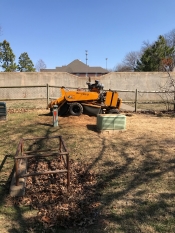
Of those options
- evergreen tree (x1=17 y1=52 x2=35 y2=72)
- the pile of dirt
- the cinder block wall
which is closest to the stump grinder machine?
the pile of dirt

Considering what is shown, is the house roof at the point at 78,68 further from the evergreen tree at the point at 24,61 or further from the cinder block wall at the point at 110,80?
the cinder block wall at the point at 110,80

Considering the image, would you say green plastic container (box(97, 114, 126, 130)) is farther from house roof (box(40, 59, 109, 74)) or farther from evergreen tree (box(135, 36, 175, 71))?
house roof (box(40, 59, 109, 74))

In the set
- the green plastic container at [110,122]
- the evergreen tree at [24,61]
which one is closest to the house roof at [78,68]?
the evergreen tree at [24,61]

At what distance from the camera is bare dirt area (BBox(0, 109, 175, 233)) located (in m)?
2.57

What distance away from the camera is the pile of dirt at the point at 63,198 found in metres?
2.65

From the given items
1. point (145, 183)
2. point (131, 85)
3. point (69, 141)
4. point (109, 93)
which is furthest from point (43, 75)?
point (145, 183)

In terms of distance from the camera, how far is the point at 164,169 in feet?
12.7

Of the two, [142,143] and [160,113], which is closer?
[142,143]

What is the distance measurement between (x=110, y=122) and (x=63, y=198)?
3.15m

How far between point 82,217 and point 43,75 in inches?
515

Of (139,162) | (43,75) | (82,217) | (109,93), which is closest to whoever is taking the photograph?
(82,217)

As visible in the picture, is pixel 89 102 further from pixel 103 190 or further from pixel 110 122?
pixel 103 190

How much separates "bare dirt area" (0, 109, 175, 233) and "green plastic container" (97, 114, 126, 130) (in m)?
0.21

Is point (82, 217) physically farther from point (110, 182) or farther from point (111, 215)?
point (110, 182)
